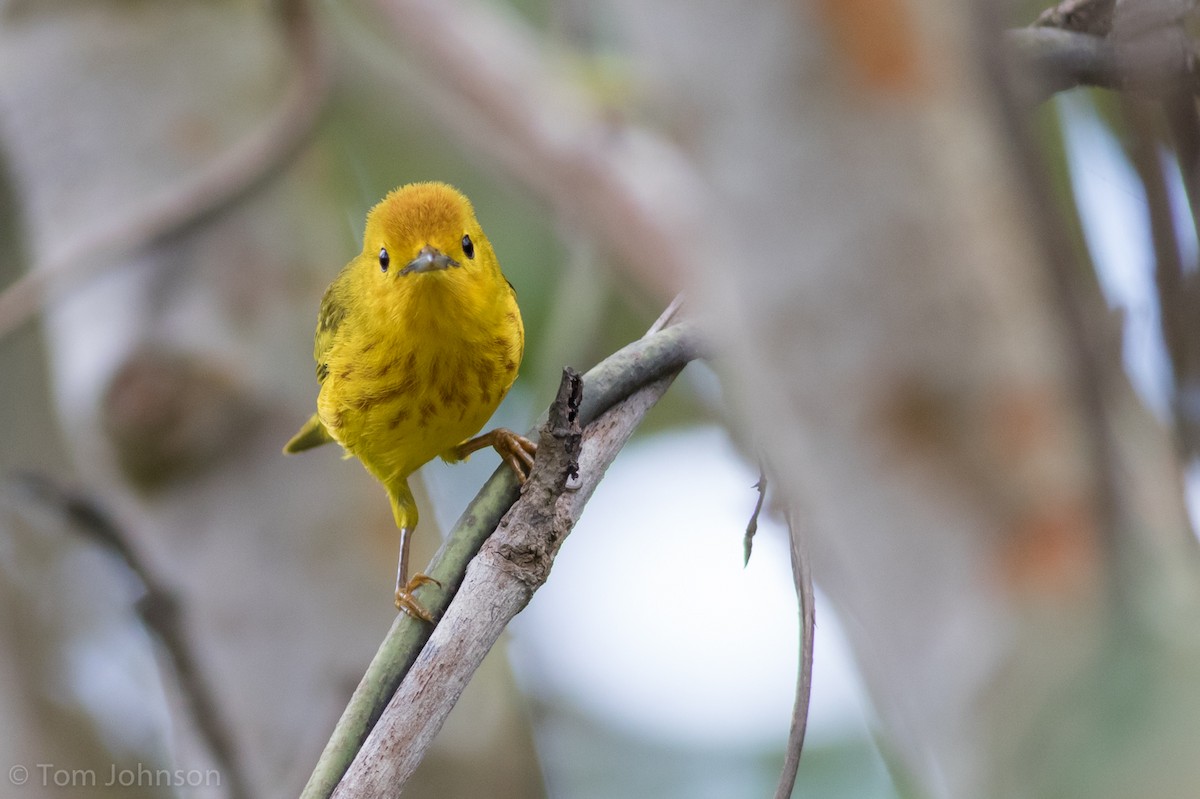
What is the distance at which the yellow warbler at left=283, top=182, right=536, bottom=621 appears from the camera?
8.05ft

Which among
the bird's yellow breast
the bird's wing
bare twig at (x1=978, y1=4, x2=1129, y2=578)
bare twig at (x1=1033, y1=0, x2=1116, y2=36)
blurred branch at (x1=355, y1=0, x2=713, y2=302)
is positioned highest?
blurred branch at (x1=355, y1=0, x2=713, y2=302)

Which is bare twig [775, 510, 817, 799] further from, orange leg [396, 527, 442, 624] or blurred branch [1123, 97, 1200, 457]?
orange leg [396, 527, 442, 624]

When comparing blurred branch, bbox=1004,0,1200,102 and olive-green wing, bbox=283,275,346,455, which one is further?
olive-green wing, bbox=283,275,346,455

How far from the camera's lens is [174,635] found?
2219 mm

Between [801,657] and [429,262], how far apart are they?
1299mm

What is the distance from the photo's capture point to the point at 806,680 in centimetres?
130

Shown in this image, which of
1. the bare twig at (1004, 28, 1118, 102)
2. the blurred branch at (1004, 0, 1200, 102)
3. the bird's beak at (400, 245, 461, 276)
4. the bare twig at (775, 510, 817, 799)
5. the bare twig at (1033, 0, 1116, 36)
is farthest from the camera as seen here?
the bird's beak at (400, 245, 461, 276)

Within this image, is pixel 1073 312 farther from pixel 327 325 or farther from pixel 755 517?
pixel 327 325

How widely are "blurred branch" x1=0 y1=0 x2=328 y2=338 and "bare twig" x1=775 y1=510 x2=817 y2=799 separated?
2124mm

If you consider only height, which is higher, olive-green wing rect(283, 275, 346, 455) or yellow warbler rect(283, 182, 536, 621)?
olive-green wing rect(283, 275, 346, 455)

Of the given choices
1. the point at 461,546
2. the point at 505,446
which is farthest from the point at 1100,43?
the point at 505,446

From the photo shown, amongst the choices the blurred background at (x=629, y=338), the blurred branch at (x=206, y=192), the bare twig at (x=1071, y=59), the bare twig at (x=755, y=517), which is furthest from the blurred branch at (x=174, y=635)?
the bare twig at (x=1071, y=59)

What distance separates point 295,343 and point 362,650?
0.80 meters

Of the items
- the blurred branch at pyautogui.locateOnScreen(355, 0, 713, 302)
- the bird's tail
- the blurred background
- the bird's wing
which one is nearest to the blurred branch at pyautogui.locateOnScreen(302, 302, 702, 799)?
the blurred background
